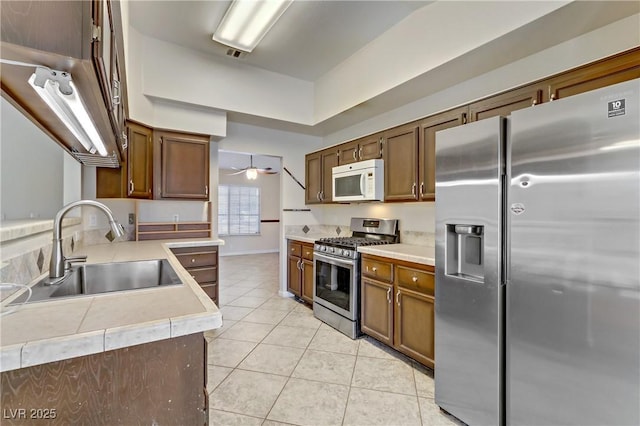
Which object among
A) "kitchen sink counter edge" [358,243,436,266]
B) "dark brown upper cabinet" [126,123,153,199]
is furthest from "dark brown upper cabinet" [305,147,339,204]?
"dark brown upper cabinet" [126,123,153,199]

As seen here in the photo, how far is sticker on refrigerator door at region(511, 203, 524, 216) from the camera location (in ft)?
4.92

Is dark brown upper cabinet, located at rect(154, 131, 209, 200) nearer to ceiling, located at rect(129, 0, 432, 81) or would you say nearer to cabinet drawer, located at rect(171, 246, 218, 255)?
cabinet drawer, located at rect(171, 246, 218, 255)

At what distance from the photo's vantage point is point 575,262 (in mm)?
1311

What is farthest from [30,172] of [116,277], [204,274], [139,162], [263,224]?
[263,224]

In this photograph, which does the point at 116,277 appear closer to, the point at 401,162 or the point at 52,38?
the point at 52,38

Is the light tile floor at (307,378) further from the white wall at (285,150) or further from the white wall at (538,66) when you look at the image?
the white wall at (538,66)

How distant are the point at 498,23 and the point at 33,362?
287cm

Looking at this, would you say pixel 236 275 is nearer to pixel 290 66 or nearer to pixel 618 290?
pixel 290 66

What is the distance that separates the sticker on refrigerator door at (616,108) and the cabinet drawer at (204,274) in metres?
3.31

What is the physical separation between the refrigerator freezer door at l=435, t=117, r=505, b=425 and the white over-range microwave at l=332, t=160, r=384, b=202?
117 cm

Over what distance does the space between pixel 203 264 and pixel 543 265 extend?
296 cm

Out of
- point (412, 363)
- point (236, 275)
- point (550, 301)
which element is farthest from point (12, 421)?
point (236, 275)

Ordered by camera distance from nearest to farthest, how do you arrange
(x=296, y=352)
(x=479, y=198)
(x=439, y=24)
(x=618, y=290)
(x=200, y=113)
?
1. (x=618, y=290)
2. (x=479, y=198)
3. (x=439, y=24)
4. (x=296, y=352)
5. (x=200, y=113)

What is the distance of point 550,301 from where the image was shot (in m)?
1.39
